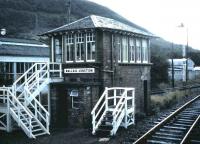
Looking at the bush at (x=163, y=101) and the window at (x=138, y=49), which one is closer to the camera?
the window at (x=138, y=49)

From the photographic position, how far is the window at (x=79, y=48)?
18636 mm

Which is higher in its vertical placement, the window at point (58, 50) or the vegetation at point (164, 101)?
the window at point (58, 50)

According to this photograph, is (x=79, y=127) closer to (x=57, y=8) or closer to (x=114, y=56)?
(x=114, y=56)

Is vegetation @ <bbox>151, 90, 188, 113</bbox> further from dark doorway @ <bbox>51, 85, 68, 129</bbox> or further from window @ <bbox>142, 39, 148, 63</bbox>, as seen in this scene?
dark doorway @ <bbox>51, 85, 68, 129</bbox>

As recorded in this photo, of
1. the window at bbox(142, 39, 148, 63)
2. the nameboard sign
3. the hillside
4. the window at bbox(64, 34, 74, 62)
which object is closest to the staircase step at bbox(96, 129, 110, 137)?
the nameboard sign

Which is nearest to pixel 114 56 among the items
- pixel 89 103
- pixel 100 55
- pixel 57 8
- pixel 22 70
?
pixel 100 55

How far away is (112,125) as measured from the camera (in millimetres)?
14742

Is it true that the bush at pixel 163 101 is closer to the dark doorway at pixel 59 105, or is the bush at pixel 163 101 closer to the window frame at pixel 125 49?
the window frame at pixel 125 49

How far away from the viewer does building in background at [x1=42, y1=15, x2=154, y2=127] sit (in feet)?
56.7

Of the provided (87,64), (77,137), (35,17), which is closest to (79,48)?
(87,64)

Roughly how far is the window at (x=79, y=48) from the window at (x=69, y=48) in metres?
0.45

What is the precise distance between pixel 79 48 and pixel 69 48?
0.87 meters

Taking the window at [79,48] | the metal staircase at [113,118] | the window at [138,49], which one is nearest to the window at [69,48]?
the window at [79,48]

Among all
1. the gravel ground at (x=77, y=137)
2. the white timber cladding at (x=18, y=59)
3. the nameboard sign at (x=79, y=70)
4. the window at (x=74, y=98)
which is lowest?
the gravel ground at (x=77, y=137)
